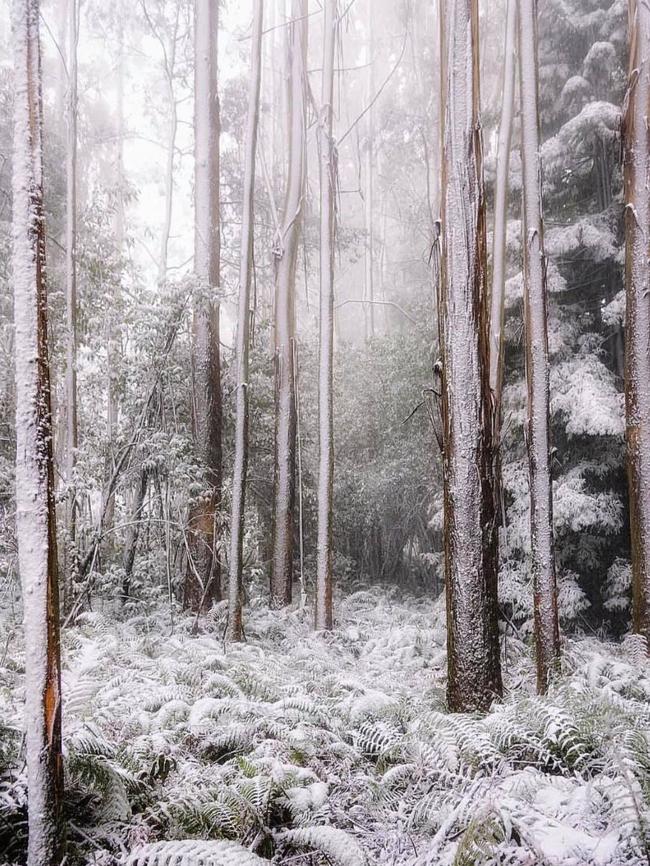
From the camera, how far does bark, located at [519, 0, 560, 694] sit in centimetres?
506

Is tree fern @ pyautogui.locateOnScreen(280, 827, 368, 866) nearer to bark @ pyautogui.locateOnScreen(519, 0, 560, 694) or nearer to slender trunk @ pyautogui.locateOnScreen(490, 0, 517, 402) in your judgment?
bark @ pyautogui.locateOnScreen(519, 0, 560, 694)

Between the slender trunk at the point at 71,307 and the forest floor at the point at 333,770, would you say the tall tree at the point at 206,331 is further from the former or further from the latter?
the forest floor at the point at 333,770

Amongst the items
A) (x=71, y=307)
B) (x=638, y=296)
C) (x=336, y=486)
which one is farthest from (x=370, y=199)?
(x=638, y=296)

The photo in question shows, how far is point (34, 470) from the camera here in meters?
2.23

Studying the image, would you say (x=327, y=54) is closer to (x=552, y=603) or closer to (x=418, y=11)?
(x=552, y=603)

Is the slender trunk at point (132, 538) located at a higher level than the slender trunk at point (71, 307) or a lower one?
lower

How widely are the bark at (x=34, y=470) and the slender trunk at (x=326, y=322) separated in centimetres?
573

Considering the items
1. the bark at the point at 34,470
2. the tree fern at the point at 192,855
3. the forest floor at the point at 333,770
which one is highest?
the bark at the point at 34,470

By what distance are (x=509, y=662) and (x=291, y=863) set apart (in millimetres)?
4445

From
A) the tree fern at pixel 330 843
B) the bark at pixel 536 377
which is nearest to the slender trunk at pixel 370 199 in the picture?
the bark at pixel 536 377

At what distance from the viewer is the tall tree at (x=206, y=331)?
8.49 m

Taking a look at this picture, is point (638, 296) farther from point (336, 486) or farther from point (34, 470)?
point (336, 486)

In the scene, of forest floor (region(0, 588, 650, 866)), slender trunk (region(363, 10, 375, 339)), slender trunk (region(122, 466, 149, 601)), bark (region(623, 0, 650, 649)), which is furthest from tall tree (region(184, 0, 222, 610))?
slender trunk (region(363, 10, 375, 339))

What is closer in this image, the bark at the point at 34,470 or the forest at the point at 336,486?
the bark at the point at 34,470
